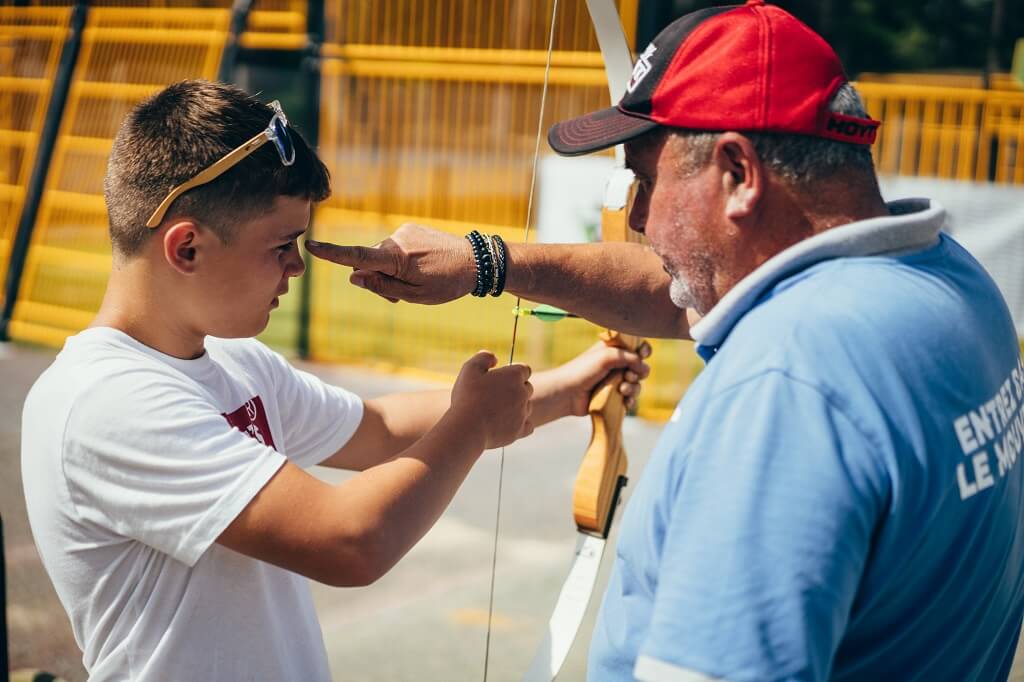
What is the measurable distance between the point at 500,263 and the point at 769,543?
→ 113 centimetres

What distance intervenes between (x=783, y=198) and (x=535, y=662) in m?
1.30

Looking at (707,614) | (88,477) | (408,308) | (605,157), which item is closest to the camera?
(707,614)

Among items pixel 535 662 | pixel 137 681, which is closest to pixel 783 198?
pixel 137 681

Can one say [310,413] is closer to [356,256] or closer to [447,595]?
[356,256]

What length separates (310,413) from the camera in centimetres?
202

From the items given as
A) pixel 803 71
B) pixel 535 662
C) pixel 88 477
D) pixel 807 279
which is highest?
pixel 803 71

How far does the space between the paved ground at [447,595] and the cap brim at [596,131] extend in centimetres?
225

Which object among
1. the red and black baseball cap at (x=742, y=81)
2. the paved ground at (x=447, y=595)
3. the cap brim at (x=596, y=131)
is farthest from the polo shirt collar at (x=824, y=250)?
the paved ground at (x=447, y=595)

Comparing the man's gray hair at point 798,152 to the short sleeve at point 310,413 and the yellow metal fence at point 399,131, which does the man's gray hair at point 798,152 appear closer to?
the short sleeve at point 310,413

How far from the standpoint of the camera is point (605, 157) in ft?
21.4

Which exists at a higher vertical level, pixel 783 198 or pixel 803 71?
pixel 803 71

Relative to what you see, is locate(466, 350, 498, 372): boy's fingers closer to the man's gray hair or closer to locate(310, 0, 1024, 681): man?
locate(310, 0, 1024, 681): man

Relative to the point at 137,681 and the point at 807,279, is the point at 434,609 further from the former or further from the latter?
the point at 807,279

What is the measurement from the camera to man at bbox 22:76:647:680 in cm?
150
